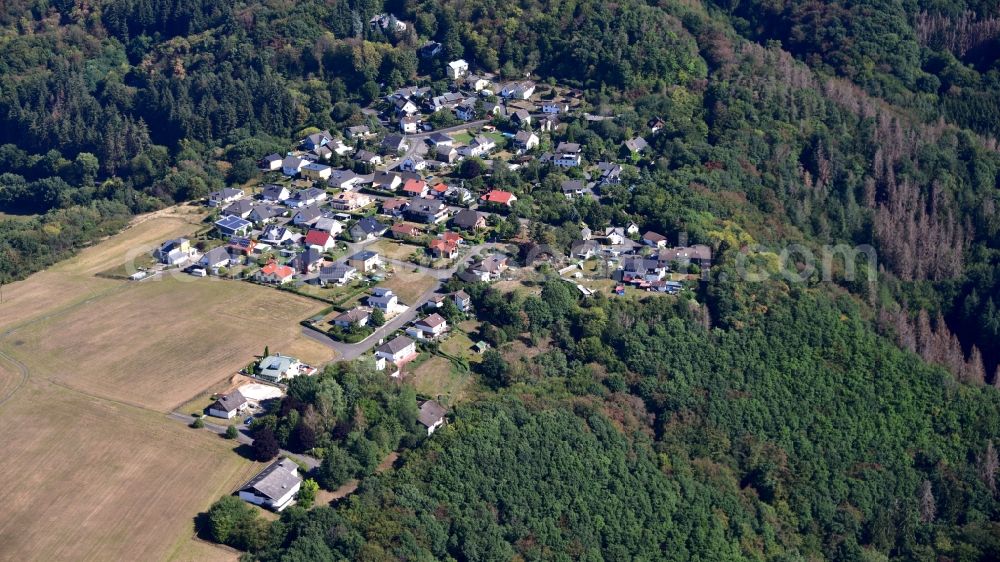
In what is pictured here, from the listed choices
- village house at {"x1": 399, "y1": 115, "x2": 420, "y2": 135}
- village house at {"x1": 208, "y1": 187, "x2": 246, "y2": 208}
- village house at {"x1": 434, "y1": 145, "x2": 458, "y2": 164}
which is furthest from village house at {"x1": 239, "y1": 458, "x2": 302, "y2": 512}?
village house at {"x1": 399, "y1": 115, "x2": 420, "y2": 135}

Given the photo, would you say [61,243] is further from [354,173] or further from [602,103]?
[602,103]

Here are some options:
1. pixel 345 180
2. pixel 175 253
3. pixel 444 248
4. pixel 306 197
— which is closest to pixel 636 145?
pixel 444 248

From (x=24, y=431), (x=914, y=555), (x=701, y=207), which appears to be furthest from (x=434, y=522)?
(x=701, y=207)

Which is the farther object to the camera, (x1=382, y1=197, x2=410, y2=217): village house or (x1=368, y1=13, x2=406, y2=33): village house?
(x1=368, y1=13, x2=406, y2=33): village house

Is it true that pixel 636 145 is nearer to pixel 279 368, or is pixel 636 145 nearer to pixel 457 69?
pixel 457 69

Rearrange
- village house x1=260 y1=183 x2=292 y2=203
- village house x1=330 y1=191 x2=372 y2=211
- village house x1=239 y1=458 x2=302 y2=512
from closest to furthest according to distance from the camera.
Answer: village house x1=239 y1=458 x2=302 y2=512 < village house x1=330 y1=191 x2=372 y2=211 < village house x1=260 y1=183 x2=292 y2=203

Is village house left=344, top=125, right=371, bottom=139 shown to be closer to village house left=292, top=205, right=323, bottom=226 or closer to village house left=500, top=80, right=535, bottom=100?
village house left=500, top=80, right=535, bottom=100

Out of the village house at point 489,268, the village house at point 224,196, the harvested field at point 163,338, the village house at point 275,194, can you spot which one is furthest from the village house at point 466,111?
the harvested field at point 163,338

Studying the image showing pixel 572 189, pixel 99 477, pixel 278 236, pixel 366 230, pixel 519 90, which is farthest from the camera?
pixel 519 90
